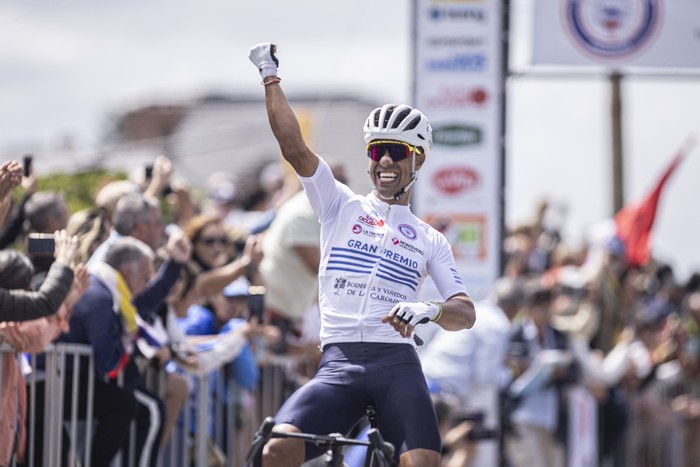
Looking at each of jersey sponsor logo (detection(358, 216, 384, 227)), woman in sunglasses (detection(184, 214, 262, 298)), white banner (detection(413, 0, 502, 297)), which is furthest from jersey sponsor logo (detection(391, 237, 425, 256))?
white banner (detection(413, 0, 502, 297))

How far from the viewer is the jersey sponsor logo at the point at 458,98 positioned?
14.6 metres

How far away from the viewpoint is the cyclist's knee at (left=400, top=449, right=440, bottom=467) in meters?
7.42

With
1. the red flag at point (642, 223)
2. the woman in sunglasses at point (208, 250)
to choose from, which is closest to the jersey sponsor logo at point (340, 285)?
the woman in sunglasses at point (208, 250)

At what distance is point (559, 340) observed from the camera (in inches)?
596

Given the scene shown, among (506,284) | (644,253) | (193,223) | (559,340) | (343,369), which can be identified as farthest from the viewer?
(644,253)

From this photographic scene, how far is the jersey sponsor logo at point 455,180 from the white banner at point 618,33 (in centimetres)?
143

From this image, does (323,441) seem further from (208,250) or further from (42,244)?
(208,250)

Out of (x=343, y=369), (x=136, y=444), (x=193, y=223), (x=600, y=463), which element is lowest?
(x=600, y=463)

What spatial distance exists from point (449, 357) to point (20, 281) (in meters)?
5.44

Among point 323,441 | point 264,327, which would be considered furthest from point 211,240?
point 323,441

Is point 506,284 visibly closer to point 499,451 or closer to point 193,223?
point 499,451

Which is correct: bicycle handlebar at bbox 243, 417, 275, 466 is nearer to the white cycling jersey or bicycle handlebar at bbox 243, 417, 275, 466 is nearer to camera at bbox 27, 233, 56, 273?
the white cycling jersey

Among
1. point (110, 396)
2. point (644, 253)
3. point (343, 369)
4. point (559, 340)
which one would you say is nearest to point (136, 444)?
point (110, 396)

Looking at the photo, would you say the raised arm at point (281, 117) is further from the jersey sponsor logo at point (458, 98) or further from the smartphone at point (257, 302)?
the jersey sponsor logo at point (458, 98)
